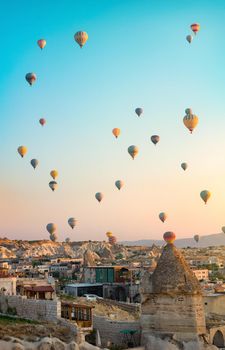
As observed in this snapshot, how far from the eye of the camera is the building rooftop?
28.6 meters

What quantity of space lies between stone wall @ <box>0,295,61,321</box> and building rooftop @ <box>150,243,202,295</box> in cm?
544

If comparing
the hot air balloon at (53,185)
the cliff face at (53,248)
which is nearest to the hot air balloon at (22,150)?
the hot air balloon at (53,185)

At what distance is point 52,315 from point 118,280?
21.4 meters

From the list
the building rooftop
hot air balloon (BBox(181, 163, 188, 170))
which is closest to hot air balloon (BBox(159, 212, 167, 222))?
hot air balloon (BBox(181, 163, 188, 170))

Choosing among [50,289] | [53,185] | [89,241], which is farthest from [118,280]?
[89,241]

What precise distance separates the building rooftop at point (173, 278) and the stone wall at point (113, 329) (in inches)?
90.7

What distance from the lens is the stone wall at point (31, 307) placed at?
2795 cm

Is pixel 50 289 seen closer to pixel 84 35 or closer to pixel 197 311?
pixel 197 311

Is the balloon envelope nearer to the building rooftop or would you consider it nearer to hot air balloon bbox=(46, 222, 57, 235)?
hot air balloon bbox=(46, 222, 57, 235)

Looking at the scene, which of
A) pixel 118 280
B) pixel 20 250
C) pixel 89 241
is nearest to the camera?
pixel 118 280

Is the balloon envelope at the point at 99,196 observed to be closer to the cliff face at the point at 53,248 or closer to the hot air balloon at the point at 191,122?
the hot air balloon at the point at 191,122

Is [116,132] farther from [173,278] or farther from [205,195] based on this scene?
[173,278]

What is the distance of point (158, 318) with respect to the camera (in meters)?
28.4

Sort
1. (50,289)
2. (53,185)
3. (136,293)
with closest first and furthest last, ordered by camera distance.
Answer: (50,289) < (136,293) < (53,185)
